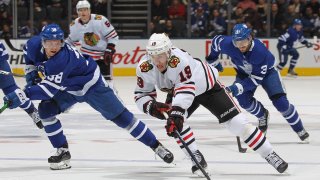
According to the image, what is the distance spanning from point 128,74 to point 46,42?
9183 millimetres

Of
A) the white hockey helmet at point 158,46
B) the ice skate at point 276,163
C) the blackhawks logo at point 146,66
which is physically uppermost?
the white hockey helmet at point 158,46

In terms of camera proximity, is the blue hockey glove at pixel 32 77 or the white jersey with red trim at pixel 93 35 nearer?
the blue hockey glove at pixel 32 77

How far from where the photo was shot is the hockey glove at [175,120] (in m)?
5.62

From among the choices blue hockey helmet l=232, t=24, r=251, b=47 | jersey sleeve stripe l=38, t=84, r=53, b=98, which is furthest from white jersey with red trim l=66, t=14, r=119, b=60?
jersey sleeve stripe l=38, t=84, r=53, b=98

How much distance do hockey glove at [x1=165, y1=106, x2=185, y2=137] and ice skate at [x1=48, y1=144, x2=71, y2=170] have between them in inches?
39.3

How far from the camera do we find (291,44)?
49.9 ft

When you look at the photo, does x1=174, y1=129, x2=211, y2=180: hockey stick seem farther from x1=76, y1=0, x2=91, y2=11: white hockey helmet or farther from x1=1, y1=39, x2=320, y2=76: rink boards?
x1=1, y1=39, x2=320, y2=76: rink boards

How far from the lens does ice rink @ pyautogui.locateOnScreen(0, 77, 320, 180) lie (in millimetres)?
6078

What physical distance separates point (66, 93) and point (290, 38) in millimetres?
9483

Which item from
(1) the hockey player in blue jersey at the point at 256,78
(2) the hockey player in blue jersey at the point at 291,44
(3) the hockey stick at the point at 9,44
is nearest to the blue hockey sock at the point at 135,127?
(1) the hockey player in blue jersey at the point at 256,78

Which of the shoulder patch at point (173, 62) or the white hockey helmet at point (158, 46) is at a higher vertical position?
the white hockey helmet at point (158, 46)

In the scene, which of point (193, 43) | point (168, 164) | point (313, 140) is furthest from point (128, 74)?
point (168, 164)

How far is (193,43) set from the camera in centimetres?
1541

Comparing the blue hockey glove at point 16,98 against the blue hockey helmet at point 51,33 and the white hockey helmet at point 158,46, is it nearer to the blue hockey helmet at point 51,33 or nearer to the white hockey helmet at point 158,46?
the blue hockey helmet at point 51,33
